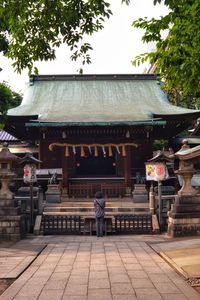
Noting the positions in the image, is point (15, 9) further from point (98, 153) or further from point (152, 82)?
point (152, 82)

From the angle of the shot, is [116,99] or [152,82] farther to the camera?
[152,82]

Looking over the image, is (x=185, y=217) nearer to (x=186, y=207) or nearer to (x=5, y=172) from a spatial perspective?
(x=186, y=207)

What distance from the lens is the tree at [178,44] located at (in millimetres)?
5918

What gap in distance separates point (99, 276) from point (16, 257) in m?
3.05

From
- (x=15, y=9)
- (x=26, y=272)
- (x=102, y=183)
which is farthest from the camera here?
(x=102, y=183)

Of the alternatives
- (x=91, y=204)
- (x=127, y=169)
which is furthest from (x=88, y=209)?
(x=127, y=169)

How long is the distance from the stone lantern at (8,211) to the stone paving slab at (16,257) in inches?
21.0

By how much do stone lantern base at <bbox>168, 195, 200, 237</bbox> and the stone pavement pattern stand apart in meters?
2.45

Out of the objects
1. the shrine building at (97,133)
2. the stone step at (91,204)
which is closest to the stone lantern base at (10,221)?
the stone step at (91,204)

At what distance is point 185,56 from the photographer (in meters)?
6.10

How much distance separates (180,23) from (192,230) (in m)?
9.48

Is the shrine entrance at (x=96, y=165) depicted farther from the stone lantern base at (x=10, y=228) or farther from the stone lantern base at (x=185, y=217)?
the stone lantern base at (x=10, y=228)

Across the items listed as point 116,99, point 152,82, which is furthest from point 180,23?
point 152,82

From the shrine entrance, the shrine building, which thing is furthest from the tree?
the shrine entrance
